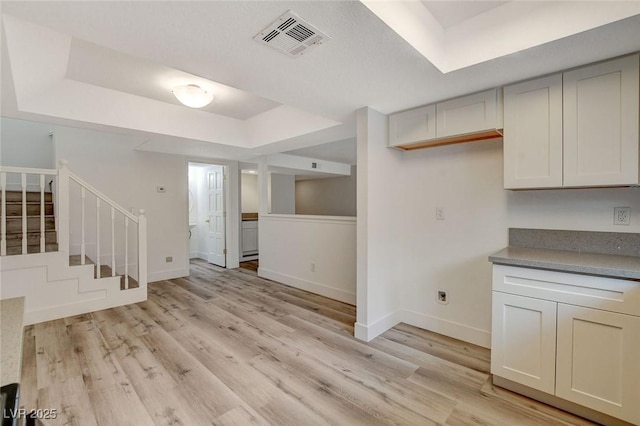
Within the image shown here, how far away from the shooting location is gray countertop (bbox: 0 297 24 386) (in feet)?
2.45

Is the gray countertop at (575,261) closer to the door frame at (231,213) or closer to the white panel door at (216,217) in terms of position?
the door frame at (231,213)

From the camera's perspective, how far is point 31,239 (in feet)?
11.5

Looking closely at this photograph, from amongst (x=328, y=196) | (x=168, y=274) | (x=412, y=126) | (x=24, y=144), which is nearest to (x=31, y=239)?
(x=168, y=274)

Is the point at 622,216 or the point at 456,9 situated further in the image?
the point at 622,216

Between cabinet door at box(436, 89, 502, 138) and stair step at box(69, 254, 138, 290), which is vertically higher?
cabinet door at box(436, 89, 502, 138)

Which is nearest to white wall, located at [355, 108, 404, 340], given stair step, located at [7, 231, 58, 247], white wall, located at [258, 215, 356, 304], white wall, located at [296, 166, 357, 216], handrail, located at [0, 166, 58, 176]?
white wall, located at [258, 215, 356, 304]

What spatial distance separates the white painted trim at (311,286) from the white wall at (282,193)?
2847 millimetres

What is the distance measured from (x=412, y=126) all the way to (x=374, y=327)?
1897 mm

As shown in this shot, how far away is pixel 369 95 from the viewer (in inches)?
92.4

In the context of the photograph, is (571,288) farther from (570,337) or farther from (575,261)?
(570,337)

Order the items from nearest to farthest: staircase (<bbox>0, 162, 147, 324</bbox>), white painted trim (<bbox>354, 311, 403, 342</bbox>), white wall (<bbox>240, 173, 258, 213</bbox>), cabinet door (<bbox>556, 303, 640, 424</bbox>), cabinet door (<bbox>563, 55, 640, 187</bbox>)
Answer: cabinet door (<bbox>556, 303, 640, 424</bbox>) < cabinet door (<bbox>563, 55, 640, 187</bbox>) < white painted trim (<bbox>354, 311, 403, 342</bbox>) < staircase (<bbox>0, 162, 147, 324</bbox>) < white wall (<bbox>240, 173, 258, 213</bbox>)

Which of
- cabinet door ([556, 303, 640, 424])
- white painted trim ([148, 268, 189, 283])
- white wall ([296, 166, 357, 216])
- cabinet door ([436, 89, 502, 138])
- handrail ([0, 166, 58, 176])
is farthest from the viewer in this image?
white wall ([296, 166, 357, 216])

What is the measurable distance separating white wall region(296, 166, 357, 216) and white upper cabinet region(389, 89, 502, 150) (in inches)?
217

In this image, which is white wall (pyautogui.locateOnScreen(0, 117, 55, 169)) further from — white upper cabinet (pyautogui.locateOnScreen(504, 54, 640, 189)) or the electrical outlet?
the electrical outlet
